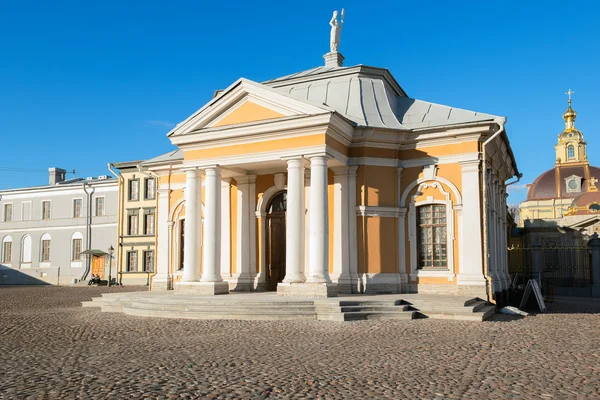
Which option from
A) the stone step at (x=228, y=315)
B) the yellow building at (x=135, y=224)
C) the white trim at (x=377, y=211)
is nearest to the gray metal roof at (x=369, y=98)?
the white trim at (x=377, y=211)

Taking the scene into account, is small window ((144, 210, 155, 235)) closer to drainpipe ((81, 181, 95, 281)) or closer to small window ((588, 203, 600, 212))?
drainpipe ((81, 181, 95, 281))

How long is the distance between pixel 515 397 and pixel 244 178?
42.5 feet

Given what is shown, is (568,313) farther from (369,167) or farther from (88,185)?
(88,185)

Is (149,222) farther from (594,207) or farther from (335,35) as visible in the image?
(594,207)

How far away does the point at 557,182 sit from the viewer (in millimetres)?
62844

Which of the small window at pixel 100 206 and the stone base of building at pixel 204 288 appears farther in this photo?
the small window at pixel 100 206

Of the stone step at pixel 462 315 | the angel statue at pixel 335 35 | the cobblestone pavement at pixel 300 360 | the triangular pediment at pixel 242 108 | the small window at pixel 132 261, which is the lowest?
the cobblestone pavement at pixel 300 360

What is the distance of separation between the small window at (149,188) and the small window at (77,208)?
5.99 metres

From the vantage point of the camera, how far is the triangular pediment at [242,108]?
15.4 m

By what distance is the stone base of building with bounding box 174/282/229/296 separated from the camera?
15758mm

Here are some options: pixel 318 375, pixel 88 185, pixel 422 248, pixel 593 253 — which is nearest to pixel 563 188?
pixel 593 253

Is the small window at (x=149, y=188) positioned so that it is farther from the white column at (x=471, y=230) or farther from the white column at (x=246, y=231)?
the white column at (x=471, y=230)

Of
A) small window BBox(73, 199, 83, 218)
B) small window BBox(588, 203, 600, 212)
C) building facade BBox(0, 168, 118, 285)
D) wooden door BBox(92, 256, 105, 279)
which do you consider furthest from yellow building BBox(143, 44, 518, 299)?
small window BBox(588, 203, 600, 212)

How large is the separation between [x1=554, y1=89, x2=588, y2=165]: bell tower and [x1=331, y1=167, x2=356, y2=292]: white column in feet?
183
